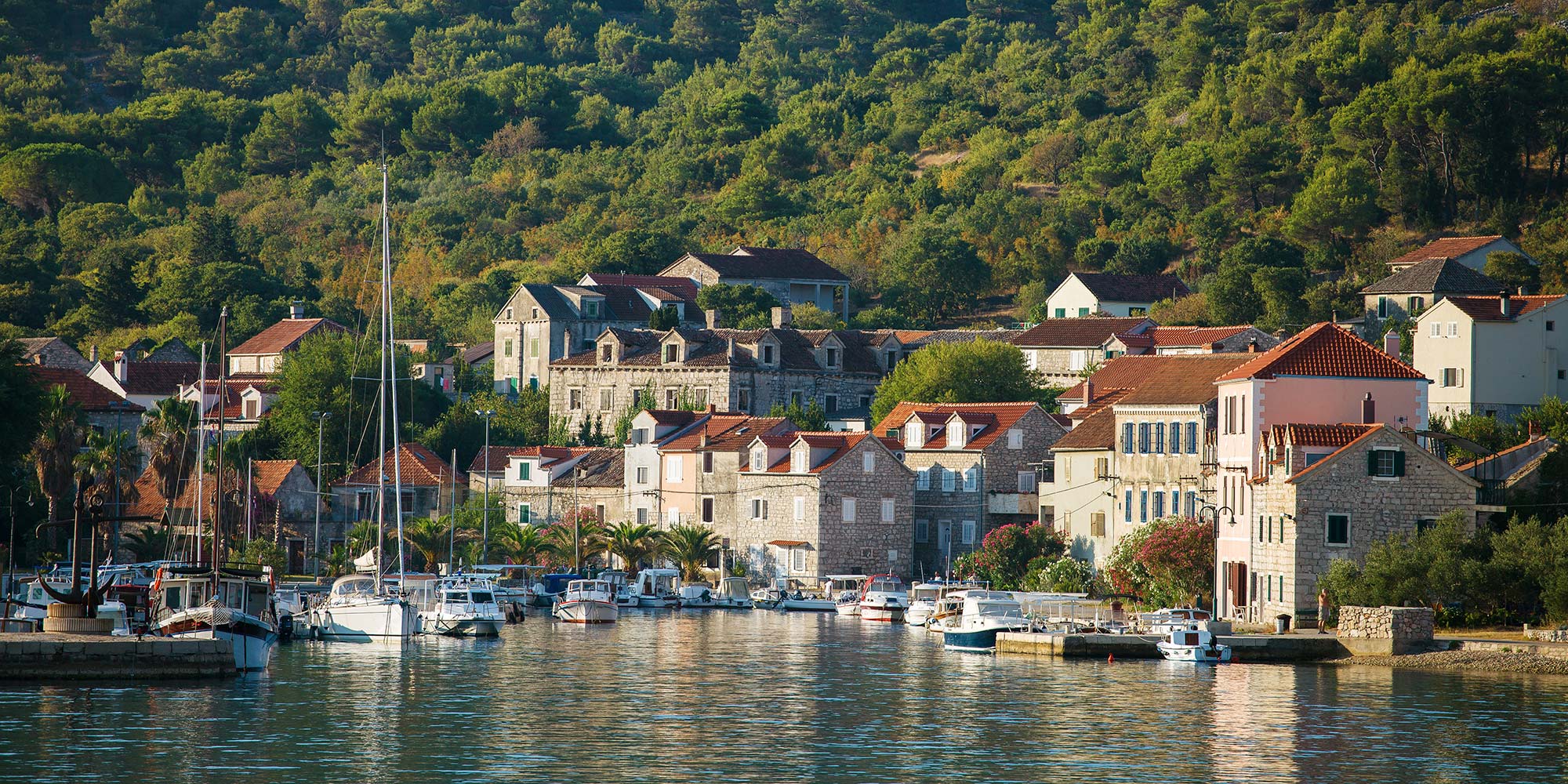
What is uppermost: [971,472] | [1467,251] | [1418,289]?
[1467,251]

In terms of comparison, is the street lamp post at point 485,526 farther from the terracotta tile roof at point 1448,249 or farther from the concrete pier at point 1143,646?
the terracotta tile roof at point 1448,249

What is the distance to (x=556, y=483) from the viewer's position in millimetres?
101688

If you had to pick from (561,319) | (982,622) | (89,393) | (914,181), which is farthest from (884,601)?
(914,181)

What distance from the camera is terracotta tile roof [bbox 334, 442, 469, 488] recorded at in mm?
102188

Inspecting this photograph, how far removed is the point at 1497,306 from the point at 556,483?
141 feet

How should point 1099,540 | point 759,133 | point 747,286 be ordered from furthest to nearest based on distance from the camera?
point 759,133 → point 747,286 → point 1099,540

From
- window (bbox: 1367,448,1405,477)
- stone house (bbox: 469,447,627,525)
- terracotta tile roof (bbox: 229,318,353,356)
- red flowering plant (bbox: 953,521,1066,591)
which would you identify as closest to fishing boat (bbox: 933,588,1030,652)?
window (bbox: 1367,448,1405,477)

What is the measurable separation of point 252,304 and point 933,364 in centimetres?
5274

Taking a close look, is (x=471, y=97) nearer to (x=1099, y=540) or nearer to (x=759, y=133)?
(x=759, y=133)

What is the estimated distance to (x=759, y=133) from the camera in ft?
607

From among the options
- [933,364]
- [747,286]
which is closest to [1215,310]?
[933,364]

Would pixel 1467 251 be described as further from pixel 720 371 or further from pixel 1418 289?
pixel 720 371

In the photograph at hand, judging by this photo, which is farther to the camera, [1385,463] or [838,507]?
[838,507]

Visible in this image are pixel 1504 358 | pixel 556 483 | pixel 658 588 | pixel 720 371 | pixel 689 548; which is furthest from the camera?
pixel 720 371
